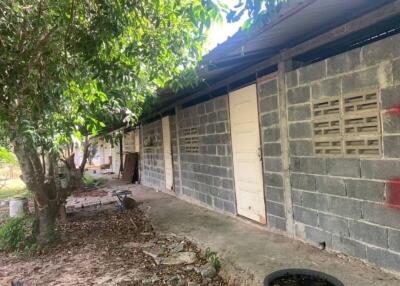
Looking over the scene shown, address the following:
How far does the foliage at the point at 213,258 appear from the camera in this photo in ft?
14.0

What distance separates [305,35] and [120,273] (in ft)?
11.9

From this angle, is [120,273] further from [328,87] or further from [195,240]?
[328,87]

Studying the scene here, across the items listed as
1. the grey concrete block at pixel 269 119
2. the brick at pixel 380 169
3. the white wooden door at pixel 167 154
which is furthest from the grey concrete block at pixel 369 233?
Result: the white wooden door at pixel 167 154

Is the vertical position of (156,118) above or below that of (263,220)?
above

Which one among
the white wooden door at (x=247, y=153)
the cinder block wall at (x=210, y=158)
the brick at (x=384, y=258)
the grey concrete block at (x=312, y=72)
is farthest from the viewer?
the cinder block wall at (x=210, y=158)

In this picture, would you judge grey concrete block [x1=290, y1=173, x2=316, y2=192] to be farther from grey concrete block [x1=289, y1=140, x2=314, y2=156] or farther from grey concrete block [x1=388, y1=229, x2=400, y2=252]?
grey concrete block [x1=388, y1=229, x2=400, y2=252]

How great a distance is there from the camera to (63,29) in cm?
350

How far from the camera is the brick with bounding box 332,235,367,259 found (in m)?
3.61

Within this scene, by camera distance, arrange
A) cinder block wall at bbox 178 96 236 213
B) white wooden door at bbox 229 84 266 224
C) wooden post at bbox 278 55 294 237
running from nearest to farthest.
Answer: wooden post at bbox 278 55 294 237
white wooden door at bbox 229 84 266 224
cinder block wall at bbox 178 96 236 213

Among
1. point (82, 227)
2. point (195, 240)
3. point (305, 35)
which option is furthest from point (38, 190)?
point (305, 35)

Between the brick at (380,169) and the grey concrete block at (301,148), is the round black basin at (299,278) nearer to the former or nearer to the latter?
the brick at (380,169)

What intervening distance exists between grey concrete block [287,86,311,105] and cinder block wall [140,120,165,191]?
683 centimetres

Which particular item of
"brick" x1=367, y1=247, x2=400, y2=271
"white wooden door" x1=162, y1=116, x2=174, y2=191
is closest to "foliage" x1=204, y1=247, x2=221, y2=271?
"brick" x1=367, y1=247, x2=400, y2=271

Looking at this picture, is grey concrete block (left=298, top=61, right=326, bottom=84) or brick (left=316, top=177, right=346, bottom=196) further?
grey concrete block (left=298, top=61, right=326, bottom=84)
